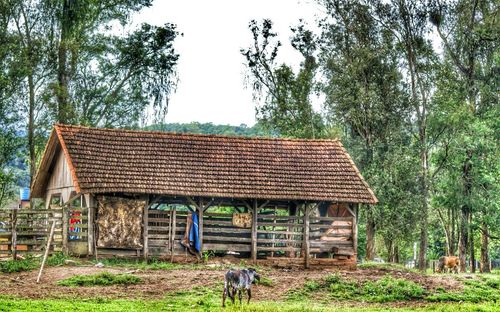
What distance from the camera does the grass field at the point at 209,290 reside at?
1867 centimetres

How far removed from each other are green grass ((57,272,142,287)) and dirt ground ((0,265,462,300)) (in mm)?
328

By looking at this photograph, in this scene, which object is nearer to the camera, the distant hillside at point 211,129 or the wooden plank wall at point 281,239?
the wooden plank wall at point 281,239

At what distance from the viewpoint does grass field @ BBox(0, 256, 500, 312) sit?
61.3ft

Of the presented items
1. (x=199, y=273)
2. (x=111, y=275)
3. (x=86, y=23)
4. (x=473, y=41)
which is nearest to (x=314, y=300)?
(x=199, y=273)

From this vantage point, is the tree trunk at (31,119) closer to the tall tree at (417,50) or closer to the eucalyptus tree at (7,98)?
the eucalyptus tree at (7,98)

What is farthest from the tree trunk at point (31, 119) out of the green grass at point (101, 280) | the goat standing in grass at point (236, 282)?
the goat standing in grass at point (236, 282)

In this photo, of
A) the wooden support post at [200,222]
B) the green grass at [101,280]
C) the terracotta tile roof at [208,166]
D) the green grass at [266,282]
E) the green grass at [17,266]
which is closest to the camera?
the green grass at [101,280]

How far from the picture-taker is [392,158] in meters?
39.0

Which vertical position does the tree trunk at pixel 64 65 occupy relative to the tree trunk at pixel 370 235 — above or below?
above

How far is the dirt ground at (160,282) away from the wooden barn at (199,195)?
89.7 inches

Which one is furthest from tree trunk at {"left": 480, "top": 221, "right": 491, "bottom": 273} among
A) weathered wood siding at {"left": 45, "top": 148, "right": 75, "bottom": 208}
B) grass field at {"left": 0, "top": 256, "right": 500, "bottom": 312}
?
weathered wood siding at {"left": 45, "top": 148, "right": 75, "bottom": 208}

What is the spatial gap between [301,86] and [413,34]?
9051 millimetres

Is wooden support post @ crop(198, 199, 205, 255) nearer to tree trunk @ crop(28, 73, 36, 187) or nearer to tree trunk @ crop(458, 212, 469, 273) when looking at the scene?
tree trunk @ crop(28, 73, 36, 187)

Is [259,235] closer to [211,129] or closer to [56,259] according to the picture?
[56,259]
